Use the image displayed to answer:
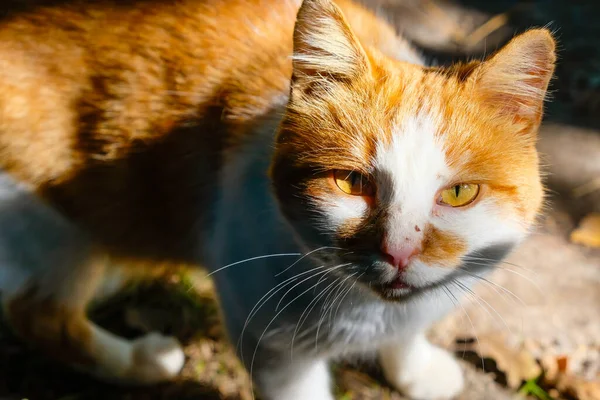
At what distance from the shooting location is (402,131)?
122 centimetres

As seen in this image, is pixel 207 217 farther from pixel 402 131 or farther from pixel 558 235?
pixel 558 235

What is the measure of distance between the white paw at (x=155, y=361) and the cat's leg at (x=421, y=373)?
67cm

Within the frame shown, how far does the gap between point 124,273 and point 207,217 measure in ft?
1.79

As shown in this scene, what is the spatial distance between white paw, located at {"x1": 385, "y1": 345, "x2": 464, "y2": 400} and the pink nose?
847mm

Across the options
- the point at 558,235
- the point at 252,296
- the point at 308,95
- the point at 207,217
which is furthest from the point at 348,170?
the point at 558,235

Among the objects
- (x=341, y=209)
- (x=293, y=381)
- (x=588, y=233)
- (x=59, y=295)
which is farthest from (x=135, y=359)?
(x=588, y=233)

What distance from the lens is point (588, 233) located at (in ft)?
7.61

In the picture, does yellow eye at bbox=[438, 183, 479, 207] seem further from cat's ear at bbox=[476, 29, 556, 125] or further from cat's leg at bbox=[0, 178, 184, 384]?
cat's leg at bbox=[0, 178, 184, 384]

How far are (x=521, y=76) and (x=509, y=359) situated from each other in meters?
1.09

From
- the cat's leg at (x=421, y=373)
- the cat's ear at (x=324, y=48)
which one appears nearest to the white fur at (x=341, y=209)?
the cat's ear at (x=324, y=48)

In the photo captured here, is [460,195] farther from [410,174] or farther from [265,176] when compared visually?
[265,176]

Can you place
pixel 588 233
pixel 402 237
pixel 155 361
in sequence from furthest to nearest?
pixel 588 233 < pixel 155 361 < pixel 402 237

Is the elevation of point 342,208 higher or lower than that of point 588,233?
higher

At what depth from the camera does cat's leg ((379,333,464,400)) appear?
6.30 ft
